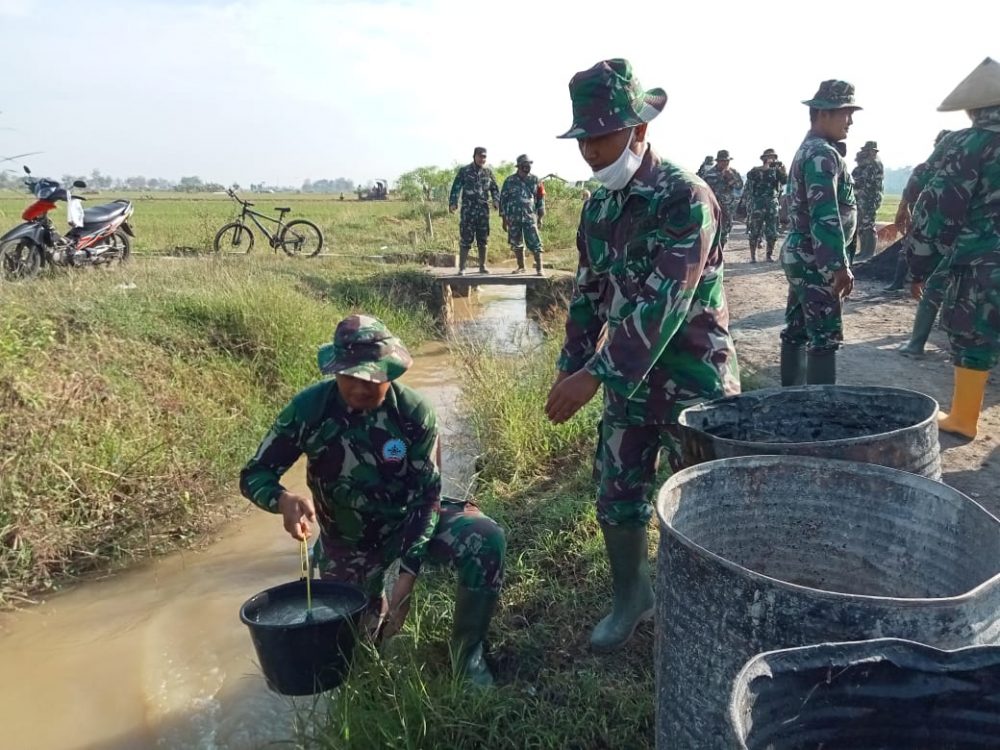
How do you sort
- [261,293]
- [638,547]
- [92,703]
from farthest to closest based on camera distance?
1. [261,293]
2. [92,703]
3. [638,547]

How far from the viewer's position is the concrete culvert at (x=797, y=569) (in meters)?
1.17

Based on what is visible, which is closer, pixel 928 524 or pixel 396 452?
pixel 928 524

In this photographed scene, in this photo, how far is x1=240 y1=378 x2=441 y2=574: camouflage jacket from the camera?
8.38 ft

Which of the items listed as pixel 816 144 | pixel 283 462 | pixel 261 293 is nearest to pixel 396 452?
pixel 283 462

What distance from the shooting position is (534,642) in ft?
8.89

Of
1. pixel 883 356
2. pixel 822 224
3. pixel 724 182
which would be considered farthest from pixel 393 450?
pixel 724 182

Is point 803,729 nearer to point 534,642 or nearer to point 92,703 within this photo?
point 534,642

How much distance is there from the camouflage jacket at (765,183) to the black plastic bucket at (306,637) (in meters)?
11.4

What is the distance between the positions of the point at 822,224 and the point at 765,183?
349 inches

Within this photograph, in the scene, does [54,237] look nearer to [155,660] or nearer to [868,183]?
[155,660]

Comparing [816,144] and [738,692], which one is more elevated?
[816,144]

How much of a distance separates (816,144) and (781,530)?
2811mm

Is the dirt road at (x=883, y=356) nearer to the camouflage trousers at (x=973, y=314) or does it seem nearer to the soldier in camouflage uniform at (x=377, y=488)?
the camouflage trousers at (x=973, y=314)

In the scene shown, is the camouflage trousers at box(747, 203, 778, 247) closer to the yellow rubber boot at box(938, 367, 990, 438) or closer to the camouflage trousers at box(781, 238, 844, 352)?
the camouflage trousers at box(781, 238, 844, 352)
